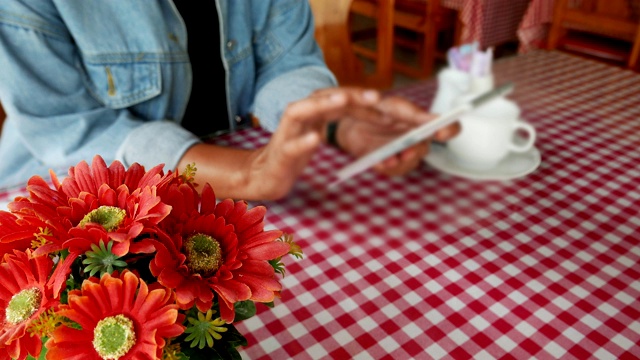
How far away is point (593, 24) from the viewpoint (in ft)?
6.95

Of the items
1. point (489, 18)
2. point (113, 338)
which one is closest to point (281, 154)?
point (113, 338)

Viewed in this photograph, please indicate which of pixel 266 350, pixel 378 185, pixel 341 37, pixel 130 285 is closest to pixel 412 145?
pixel 378 185

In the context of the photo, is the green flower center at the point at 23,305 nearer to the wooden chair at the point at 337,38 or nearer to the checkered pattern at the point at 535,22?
the wooden chair at the point at 337,38

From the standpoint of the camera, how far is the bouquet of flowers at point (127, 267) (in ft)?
0.85

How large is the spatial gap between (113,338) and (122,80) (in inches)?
23.7

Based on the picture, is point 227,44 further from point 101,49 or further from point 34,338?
point 34,338

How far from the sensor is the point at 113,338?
25 centimetres

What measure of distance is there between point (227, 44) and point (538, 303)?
648mm

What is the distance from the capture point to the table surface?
0.46m

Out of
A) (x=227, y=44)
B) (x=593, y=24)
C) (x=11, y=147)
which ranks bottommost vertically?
(x=593, y=24)

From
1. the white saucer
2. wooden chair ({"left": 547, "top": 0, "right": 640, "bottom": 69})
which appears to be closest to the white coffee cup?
the white saucer

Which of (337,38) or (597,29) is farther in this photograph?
(597,29)

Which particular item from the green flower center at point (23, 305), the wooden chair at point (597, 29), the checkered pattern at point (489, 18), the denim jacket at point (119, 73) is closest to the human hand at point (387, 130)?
the denim jacket at point (119, 73)

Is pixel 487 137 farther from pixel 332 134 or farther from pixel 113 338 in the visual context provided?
pixel 113 338
